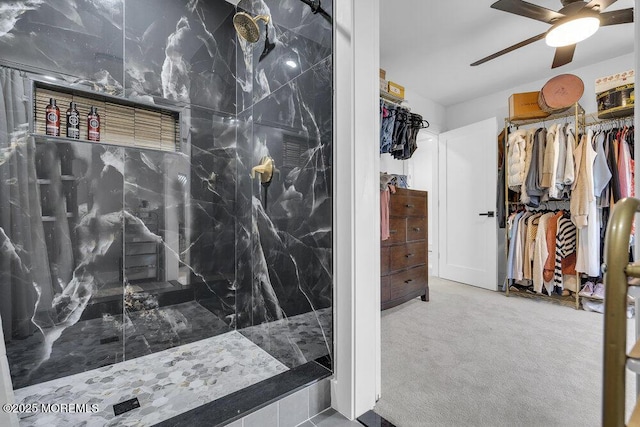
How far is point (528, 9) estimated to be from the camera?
6.01 ft

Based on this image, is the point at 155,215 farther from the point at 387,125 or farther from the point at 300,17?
the point at 387,125

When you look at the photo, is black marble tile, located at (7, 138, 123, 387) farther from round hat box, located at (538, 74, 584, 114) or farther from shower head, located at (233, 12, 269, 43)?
round hat box, located at (538, 74, 584, 114)

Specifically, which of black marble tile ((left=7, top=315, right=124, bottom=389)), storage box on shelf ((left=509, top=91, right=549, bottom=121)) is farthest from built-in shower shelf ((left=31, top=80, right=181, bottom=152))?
storage box on shelf ((left=509, top=91, right=549, bottom=121))

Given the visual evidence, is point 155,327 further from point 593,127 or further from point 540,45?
point 593,127

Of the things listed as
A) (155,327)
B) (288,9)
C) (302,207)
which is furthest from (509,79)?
(155,327)

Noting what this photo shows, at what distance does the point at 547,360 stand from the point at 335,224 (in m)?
1.72

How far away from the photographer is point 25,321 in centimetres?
149

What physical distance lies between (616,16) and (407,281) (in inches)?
94.3

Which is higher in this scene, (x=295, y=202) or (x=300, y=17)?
(x=300, y=17)

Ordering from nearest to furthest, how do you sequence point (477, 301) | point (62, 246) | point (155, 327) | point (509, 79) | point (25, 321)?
1. point (25, 321)
2. point (62, 246)
3. point (155, 327)
4. point (477, 301)
5. point (509, 79)

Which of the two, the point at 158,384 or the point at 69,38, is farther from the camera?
the point at 69,38

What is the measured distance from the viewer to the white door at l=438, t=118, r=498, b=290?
11.7 ft

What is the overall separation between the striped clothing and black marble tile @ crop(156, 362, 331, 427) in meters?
2.97

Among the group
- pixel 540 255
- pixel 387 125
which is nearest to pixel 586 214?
pixel 540 255
